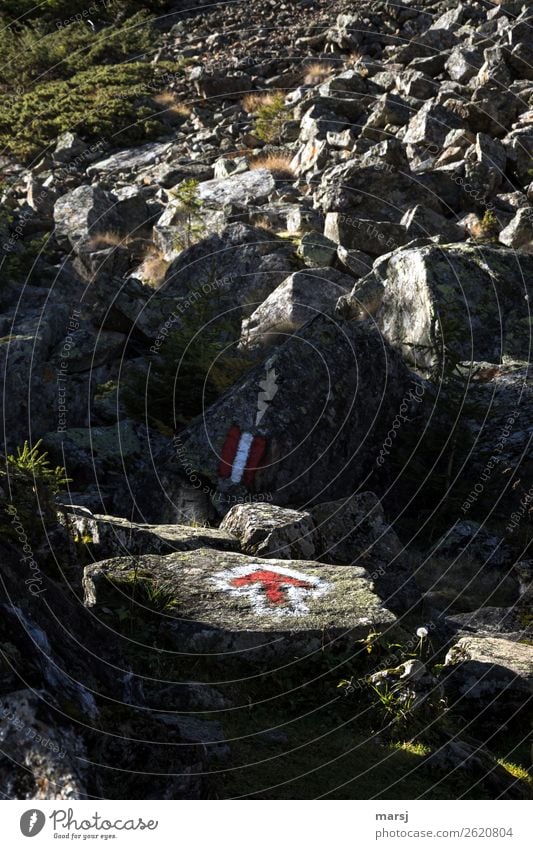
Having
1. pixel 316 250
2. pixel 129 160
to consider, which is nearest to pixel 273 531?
pixel 316 250

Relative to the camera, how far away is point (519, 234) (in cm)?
2159

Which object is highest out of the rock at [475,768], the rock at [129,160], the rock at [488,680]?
the rock at [129,160]

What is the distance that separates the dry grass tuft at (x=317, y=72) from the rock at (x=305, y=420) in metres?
21.7

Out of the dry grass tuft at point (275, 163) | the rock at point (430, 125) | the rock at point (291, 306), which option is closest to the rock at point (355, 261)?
the rock at point (291, 306)

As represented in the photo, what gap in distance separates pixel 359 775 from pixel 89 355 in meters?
13.2

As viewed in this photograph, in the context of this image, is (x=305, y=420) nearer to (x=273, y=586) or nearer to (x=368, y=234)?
(x=273, y=586)

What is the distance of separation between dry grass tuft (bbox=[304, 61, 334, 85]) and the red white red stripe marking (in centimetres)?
2351

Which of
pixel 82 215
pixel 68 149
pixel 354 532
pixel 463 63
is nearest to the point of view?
pixel 354 532

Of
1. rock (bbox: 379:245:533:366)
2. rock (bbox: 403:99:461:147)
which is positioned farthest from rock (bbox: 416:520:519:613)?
rock (bbox: 403:99:461:147)

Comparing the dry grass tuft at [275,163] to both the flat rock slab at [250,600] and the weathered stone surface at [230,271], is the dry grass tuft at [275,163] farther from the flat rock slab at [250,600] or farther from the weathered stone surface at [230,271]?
the flat rock slab at [250,600]

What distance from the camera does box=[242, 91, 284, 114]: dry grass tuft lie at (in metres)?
33.1

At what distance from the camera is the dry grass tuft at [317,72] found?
33.7m

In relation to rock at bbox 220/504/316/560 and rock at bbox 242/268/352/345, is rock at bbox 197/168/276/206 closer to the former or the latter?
rock at bbox 242/268/352/345

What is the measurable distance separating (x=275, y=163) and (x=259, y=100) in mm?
6984
